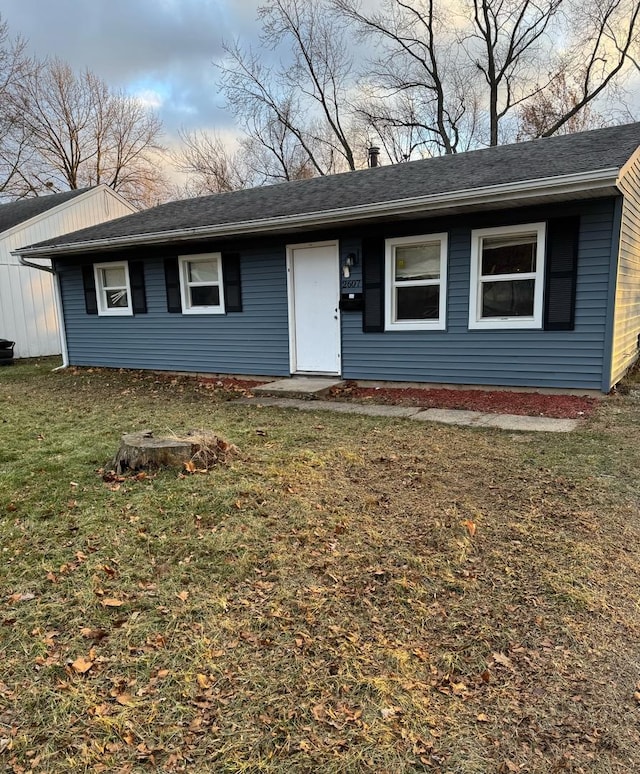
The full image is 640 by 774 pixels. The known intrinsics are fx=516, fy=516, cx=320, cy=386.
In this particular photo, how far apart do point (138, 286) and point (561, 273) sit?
23.6 feet

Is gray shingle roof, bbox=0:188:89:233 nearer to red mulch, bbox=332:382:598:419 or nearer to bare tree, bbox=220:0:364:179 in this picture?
bare tree, bbox=220:0:364:179

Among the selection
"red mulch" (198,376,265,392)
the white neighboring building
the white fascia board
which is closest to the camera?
the white fascia board

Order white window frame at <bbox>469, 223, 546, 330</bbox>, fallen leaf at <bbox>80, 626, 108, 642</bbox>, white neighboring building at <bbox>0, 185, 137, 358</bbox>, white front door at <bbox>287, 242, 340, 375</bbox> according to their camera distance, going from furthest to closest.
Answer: white neighboring building at <bbox>0, 185, 137, 358</bbox> → white front door at <bbox>287, 242, 340, 375</bbox> → white window frame at <bbox>469, 223, 546, 330</bbox> → fallen leaf at <bbox>80, 626, 108, 642</bbox>

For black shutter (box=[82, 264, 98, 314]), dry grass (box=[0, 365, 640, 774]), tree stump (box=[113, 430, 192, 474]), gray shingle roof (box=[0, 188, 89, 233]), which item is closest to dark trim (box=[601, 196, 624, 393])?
dry grass (box=[0, 365, 640, 774])

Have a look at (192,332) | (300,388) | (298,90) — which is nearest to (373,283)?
(300,388)

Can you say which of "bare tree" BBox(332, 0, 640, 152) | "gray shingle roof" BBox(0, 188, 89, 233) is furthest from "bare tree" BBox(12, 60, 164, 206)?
"bare tree" BBox(332, 0, 640, 152)

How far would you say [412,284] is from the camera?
7246 mm

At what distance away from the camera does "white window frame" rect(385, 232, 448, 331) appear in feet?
22.7

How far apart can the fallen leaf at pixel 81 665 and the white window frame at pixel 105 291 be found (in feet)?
28.7

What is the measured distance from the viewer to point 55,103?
23078mm

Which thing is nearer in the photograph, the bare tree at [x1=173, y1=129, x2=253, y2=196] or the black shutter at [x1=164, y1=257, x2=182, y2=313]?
the black shutter at [x1=164, y1=257, x2=182, y2=313]

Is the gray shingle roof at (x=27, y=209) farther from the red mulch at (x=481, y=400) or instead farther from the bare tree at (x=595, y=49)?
the bare tree at (x=595, y=49)

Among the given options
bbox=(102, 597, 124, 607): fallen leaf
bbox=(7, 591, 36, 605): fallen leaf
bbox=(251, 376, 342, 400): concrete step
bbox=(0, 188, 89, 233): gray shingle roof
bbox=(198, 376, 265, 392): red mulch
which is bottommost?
bbox=(102, 597, 124, 607): fallen leaf

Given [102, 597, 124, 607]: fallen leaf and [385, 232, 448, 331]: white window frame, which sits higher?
[385, 232, 448, 331]: white window frame
